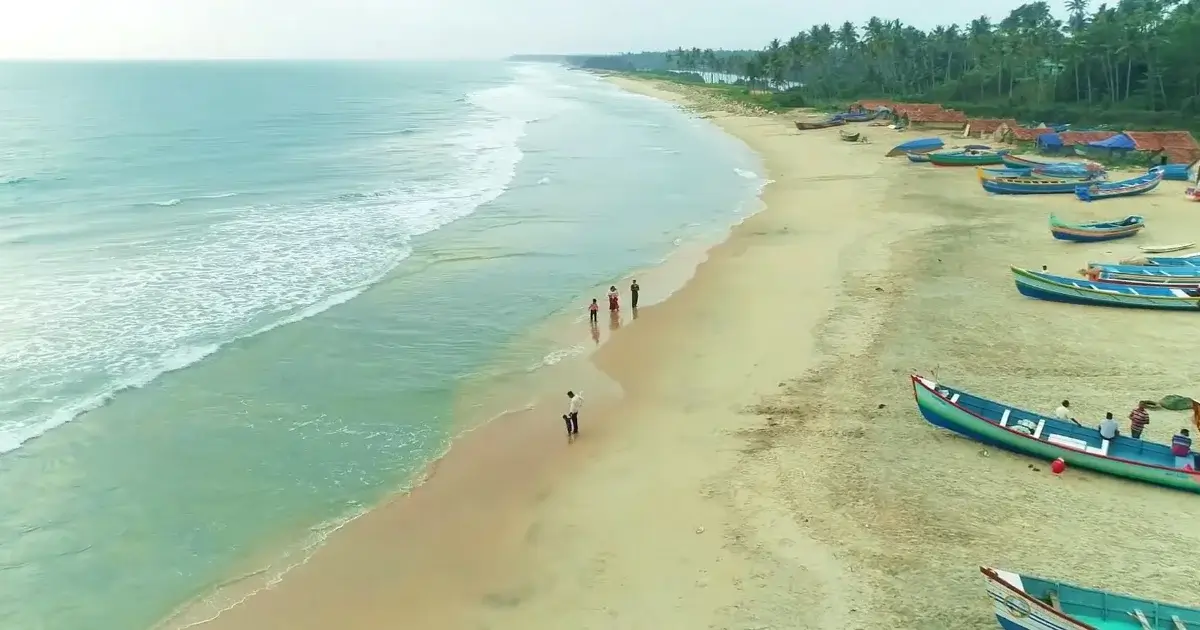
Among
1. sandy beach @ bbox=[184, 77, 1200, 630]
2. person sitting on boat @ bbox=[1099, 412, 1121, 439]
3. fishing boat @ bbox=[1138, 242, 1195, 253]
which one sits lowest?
sandy beach @ bbox=[184, 77, 1200, 630]

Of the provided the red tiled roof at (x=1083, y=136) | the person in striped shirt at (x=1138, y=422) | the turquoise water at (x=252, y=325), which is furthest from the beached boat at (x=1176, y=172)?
the person in striped shirt at (x=1138, y=422)

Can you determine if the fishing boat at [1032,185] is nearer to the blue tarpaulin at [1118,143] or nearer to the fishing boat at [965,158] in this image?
the fishing boat at [965,158]

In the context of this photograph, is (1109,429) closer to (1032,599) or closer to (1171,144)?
(1032,599)

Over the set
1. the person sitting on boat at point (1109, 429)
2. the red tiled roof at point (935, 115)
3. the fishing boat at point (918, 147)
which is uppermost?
the red tiled roof at point (935, 115)

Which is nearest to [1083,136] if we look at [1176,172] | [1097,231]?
[1176,172]

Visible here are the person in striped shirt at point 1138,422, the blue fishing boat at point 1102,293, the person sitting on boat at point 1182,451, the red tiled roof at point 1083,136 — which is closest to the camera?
the person sitting on boat at point 1182,451

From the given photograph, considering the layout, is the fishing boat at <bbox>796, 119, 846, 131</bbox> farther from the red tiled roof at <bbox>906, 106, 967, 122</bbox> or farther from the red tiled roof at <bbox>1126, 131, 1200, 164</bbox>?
the red tiled roof at <bbox>1126, 131, 1200, 164</bbox>

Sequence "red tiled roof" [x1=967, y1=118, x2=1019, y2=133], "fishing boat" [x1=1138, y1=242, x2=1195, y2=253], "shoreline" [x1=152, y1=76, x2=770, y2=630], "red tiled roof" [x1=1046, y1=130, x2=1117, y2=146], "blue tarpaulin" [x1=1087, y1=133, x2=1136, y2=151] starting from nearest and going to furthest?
"shoreline" [x1=152, y1=76, x2=770, y2=630]
"fishing boat" [x1=1138, y1=242, x2=1195, y2=253]
"blue tarpaulin" [x1=1087, y1=133, x2=1136, y2=151]
"red tiled roof" [x1=1046, y1=130, x2=1117, y2=146]
"red tiled roof" [x1=967, y1=118, x2=1019, y2=133]

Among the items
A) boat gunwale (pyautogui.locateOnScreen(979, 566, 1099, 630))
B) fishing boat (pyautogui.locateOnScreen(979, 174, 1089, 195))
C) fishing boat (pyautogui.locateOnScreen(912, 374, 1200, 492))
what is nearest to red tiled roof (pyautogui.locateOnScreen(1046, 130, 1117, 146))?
fishing boat (pyautogui.locateOnScreen(979, 174, 1089, 195))
